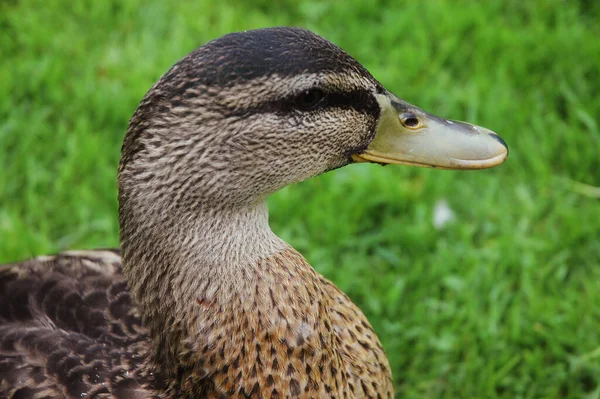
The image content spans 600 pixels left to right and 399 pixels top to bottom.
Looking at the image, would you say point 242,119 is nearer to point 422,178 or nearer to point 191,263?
point 191,263

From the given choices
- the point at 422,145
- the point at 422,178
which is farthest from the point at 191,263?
the point at 422,178

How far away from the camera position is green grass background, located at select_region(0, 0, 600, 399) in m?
2.68

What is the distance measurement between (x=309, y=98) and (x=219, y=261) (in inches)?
15.9

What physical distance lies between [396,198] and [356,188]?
0.17 metres

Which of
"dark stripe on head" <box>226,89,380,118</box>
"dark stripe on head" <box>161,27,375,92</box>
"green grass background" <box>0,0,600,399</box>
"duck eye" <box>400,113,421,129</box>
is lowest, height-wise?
"green grass background" <box>0,0,600,399</box>

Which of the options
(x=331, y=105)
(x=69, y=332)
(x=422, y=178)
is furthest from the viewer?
(x=422, y=178)

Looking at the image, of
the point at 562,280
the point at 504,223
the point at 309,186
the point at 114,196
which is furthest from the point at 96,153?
the point at 562,280

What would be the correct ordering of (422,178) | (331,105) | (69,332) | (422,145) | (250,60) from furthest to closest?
1. (422,178)
2. (69,332)
3. (422,145)
4. (331,105)
5. (250,60)

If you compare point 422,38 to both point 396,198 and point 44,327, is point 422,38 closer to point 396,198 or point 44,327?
point 396,198

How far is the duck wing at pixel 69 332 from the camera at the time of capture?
1775 mm

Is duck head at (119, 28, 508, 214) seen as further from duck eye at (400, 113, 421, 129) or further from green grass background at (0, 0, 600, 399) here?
green grass background at (0, 0, 600, 399)

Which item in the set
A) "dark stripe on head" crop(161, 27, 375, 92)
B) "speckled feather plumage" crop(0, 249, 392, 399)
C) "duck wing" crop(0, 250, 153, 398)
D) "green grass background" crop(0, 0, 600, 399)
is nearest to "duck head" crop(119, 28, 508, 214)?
"dark stripe on head" crop(161, 27, 375, 92)

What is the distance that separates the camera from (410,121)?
70.0 inches

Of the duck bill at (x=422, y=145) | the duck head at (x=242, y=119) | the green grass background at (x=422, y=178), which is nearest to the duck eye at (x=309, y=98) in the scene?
the duck head at (x=242, y=119)
